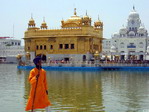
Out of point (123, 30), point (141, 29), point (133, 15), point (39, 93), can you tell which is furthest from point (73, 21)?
point (39, 93)

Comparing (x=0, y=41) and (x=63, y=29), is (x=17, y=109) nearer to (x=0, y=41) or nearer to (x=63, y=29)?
(x=63, y=29)

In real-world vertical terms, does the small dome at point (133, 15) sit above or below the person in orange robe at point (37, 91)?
above

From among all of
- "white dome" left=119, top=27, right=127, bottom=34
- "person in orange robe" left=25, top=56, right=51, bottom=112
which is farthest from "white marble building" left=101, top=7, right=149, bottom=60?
"person in orange robe" left=25, top=56, right=51, bottom=112

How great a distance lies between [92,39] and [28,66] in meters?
9.69

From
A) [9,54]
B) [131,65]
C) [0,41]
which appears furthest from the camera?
[0,41]

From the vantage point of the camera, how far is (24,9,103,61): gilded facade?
44375 mm

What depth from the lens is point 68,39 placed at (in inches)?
1790

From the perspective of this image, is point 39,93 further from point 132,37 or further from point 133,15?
point 133,15

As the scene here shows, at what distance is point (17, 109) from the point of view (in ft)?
36.1

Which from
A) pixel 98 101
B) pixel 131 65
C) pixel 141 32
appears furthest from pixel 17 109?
pixel 141 32

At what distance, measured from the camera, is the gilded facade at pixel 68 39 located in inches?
1747

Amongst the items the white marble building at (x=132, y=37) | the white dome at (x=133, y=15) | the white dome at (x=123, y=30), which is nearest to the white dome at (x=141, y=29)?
the white marble building at (x=132, y=37)

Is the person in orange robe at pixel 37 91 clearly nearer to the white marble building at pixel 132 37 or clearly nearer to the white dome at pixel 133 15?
the white marble building at pixel 132 37

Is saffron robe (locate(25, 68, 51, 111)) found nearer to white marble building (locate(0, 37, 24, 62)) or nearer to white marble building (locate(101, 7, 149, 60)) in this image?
white marble building (locate(101, 7, 149, 60))
